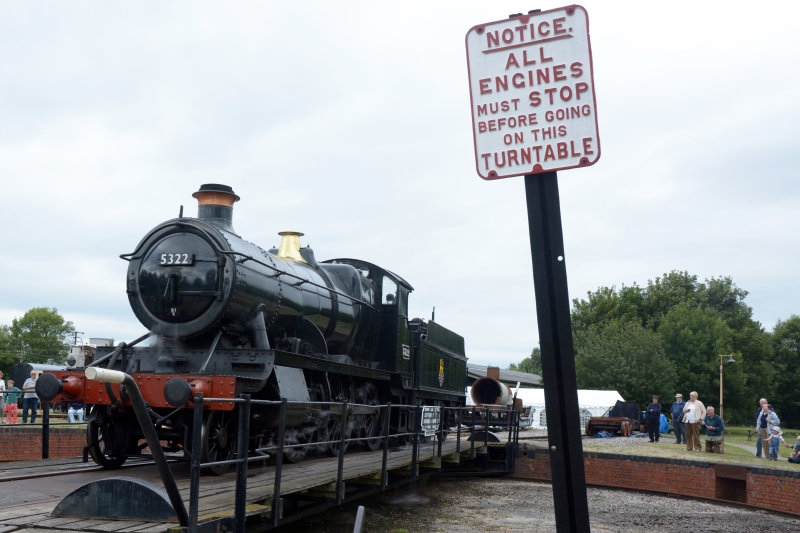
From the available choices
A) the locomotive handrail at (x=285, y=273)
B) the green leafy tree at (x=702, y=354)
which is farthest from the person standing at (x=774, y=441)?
the green leafy tree at (x=702, y=354)

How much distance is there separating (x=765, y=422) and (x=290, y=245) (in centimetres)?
1252

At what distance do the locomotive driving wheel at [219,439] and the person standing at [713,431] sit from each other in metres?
13.1

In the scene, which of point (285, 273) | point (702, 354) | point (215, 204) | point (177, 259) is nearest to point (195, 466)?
point (177, 259)

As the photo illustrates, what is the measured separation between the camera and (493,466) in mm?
15320

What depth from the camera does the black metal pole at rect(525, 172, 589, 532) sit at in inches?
98.6

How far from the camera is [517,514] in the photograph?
11172 millimetres

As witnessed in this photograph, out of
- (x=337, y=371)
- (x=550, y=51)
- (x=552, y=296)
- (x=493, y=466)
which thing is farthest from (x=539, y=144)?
(x=493, y=466)

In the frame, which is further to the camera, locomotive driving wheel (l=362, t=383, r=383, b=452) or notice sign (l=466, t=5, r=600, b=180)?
locomotive driving wheel (l=362, t=383, r=383, b=452)

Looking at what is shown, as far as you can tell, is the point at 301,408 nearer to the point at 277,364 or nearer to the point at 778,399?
the point at 277,364

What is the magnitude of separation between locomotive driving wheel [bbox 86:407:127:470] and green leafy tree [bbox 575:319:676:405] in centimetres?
4037

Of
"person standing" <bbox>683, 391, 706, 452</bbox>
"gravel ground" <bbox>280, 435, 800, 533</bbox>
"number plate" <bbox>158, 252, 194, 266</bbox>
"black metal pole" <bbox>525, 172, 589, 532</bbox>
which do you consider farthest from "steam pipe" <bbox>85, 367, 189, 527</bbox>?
"person standing" <bbox>683, 391, 706, 452</bbox>

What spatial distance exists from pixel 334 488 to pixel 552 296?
4.93 m

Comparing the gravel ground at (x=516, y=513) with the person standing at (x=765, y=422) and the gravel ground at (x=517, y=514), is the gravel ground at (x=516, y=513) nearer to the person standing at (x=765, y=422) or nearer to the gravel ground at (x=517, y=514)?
the gravel ground at (x=517, y=514)

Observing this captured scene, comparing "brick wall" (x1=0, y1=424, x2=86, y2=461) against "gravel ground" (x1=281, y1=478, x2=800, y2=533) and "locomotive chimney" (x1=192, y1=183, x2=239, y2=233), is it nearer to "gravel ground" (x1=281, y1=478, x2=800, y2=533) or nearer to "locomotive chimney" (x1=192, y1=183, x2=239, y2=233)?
"gravel ground" (x1=281, y1=478, x2=800, y2=533)
